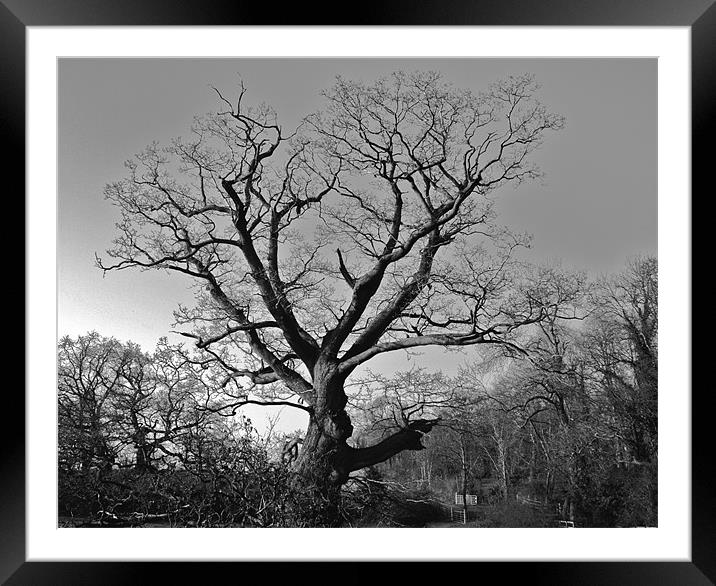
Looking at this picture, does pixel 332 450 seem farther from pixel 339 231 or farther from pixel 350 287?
pixel 339 231

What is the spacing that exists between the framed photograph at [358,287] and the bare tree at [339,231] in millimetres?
13

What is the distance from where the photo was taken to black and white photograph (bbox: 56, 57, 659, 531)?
4.05 m

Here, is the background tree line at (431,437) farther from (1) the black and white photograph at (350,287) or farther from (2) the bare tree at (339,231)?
(2) the bare tree at (339,231)

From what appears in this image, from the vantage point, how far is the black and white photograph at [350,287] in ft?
13.3

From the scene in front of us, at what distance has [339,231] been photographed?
4.13 meters

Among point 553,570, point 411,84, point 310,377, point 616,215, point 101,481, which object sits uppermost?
point 411,84

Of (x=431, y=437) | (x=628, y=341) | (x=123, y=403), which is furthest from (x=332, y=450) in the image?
(x=628, y=341)

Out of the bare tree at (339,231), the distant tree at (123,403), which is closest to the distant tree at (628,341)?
the bare tree at (339,231)

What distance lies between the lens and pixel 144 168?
13.5 ft

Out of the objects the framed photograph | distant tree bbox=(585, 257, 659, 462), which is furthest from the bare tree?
distant tree bbox=(585, 257, 659, 462)

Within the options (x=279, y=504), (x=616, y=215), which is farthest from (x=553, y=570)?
(x=616, y=215)
